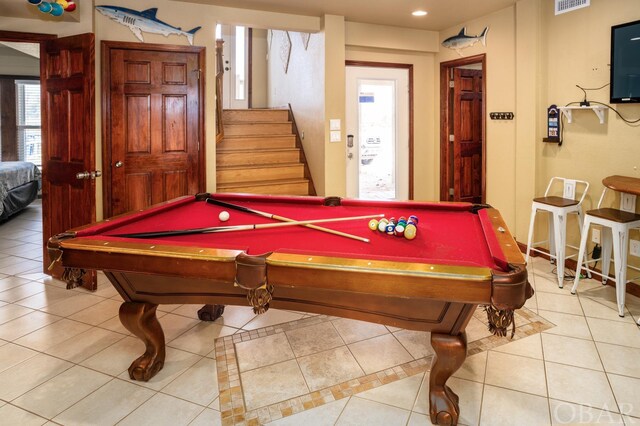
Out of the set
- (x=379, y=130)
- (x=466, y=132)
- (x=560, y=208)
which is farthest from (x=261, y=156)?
(x=560, y=208)

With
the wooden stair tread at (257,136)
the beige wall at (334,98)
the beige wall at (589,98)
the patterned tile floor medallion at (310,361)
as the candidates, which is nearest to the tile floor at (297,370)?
the patterned tile floor medallion at (310,361)

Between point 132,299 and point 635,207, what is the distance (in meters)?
3.72

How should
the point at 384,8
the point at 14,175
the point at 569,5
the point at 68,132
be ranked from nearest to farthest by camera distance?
the point at 68,132, the point at 569,5, the point at 384,8, the point at 14,175

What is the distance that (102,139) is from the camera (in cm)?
392

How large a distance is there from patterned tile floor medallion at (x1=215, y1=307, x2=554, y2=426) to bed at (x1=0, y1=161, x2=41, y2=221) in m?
5.31

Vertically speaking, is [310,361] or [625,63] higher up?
[625,63]

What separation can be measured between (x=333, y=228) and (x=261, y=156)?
3789mm

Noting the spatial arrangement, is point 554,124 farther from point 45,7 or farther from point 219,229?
point 45,7

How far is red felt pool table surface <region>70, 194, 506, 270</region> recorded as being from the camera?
175cm

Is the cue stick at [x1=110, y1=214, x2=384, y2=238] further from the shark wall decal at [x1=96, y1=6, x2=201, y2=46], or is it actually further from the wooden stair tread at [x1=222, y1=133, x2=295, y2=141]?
the wooden stair tread at [x1=222, y1=133, x2=295, y2=141]

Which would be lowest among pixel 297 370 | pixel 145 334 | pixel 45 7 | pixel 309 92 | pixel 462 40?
pixel 297 370

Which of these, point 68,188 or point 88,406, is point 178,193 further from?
point 88,406

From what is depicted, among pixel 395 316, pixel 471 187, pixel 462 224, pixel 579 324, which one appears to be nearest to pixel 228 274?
pixel 395 316

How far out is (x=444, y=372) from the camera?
70.5 inches
